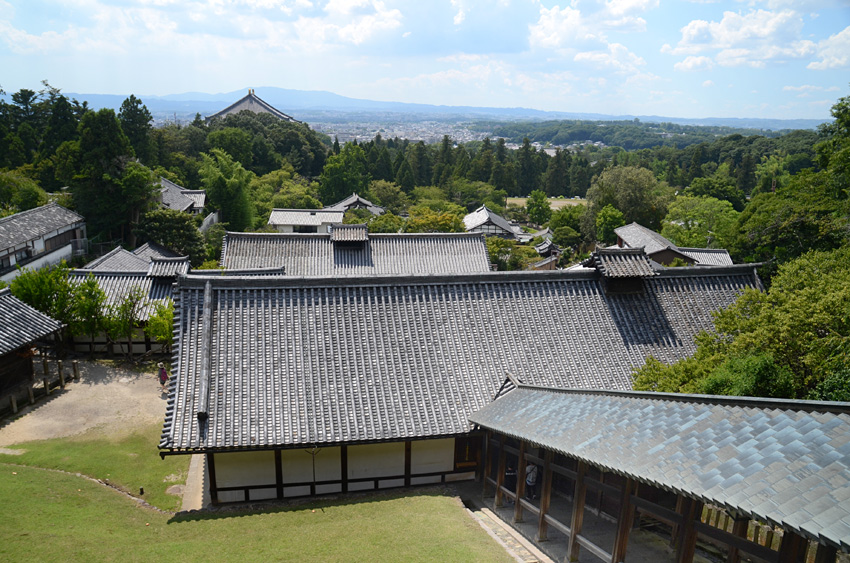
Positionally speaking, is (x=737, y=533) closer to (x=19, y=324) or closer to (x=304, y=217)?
(x=19, y=324)

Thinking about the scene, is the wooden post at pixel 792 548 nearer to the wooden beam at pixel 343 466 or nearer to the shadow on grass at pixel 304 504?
the shadow on grass at pixel 304 504

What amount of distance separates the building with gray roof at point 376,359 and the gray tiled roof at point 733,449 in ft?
14.5

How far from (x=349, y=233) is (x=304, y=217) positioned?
25.6 m

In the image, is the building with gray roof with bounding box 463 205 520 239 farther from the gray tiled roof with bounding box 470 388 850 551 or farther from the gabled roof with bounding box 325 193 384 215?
the gray tiled roof with bounding box 470 388 850 551

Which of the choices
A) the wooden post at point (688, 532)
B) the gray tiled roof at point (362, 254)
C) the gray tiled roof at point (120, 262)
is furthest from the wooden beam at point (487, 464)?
the gray tiled roof at point (120, 262)

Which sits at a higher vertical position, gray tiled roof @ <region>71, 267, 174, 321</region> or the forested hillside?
the forested hillside

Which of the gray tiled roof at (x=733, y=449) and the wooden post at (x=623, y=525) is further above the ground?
the gray tiled roof at (x=733, y=449)

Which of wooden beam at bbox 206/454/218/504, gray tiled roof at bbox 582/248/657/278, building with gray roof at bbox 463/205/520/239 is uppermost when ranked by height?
Result: gray tiled roof at bbox 582/248/657/278

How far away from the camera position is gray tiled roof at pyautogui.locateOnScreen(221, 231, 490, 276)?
30.8 m

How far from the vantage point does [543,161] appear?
102 meters

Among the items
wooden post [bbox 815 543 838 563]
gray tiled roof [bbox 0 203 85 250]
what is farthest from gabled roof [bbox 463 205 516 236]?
wooden post [bbox 815 543 838 563]

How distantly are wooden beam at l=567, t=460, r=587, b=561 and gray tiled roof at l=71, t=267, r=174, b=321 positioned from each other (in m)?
21.2

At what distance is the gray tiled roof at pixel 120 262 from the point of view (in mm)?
30047

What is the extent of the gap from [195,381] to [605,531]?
33.6ft
